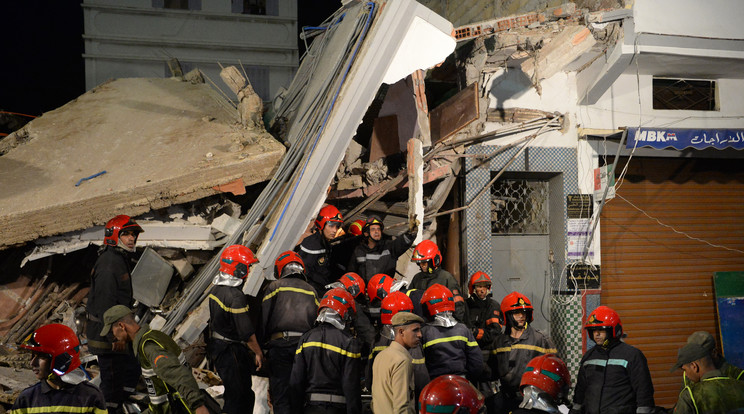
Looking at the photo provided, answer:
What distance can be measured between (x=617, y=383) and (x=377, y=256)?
3365mm

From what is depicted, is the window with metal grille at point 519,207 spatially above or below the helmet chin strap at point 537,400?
above

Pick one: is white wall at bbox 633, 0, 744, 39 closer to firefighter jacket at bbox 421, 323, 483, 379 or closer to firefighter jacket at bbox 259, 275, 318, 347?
firefighter jacket at bbox 421, 323, 483, 379

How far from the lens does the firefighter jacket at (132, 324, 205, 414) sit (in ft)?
15.1

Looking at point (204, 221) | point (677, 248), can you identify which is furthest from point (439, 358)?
point (677, 248)

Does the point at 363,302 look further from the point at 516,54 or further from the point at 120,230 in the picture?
the point at 516,54

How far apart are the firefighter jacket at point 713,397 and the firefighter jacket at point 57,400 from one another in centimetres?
428

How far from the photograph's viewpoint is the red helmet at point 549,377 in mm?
4406

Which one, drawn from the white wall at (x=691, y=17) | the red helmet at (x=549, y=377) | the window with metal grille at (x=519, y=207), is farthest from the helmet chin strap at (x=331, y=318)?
the white wall at (x=691, y=17)

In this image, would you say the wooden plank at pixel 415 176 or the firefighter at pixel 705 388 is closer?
the firefighter at pixel 705 388

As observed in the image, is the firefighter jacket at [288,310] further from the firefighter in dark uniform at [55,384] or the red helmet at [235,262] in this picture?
the firefighter in dark uniform at [55,384]

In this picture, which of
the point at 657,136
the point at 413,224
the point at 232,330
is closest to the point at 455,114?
the point at 413,224

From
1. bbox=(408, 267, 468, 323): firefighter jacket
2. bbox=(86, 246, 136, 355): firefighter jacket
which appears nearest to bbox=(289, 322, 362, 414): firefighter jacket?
bbox=(86, 246, 136, 355): firefighter jacket

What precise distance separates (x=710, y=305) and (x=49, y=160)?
11107 millimetres

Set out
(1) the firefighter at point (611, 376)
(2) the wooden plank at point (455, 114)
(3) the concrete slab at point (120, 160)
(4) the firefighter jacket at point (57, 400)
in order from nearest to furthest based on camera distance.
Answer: (4) the firefighter jacket at point (57, 400), (1) the firefighter at point (611, 376), (3) the concrete slab at point (120, 160), (2) the wooden plank at point (455, 114)
